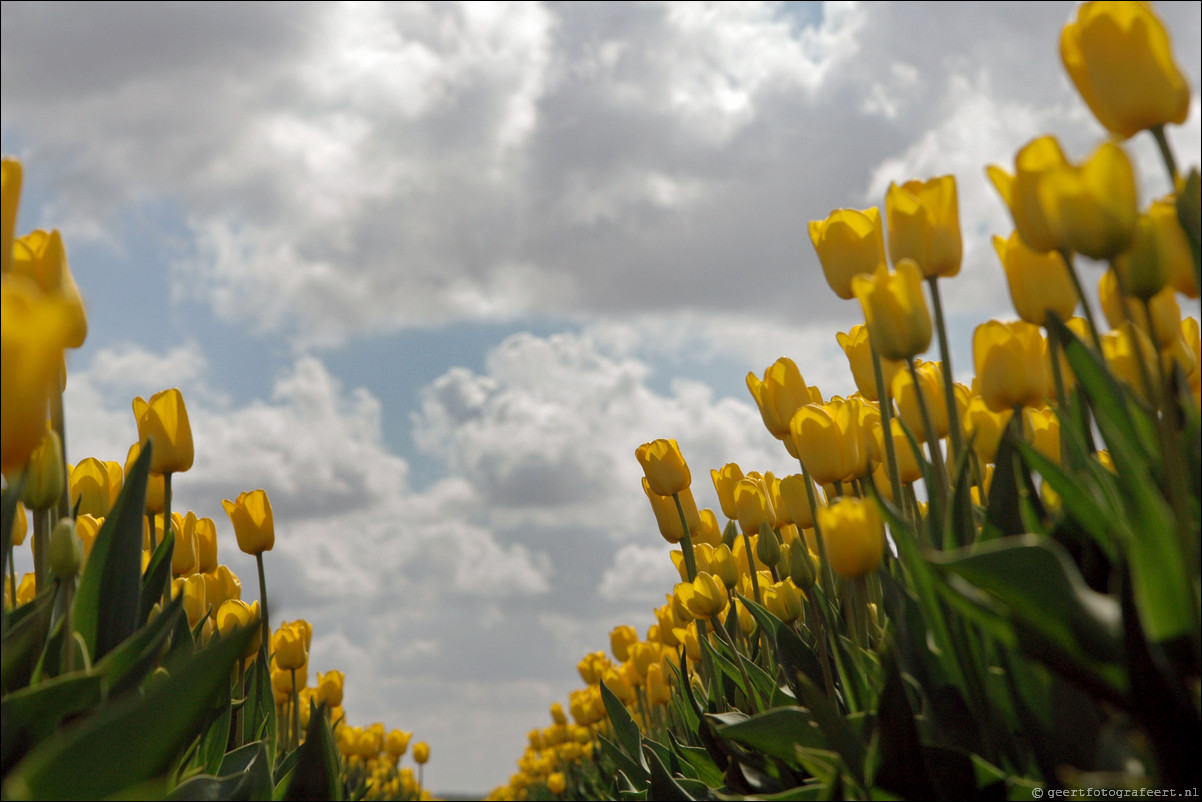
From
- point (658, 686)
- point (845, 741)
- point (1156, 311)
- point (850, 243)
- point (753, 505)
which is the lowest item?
point (845, 741)

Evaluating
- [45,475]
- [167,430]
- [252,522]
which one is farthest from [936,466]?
[252,522]

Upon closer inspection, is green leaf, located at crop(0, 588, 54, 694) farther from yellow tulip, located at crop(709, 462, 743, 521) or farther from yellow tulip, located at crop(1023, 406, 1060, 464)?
yellow tulip, located at crop(709, 462, 743, 521)

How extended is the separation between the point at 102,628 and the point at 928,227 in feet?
8.44

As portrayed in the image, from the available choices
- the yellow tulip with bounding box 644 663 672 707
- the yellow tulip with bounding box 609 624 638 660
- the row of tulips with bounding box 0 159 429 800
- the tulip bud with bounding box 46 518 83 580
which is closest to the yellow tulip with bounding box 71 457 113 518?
the row of tulips with bounding box 0 159 429 800

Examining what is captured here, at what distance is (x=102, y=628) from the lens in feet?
8.61

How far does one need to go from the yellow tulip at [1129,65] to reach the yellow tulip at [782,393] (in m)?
1.84

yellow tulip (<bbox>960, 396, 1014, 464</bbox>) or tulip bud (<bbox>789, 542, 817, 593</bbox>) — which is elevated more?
yellow tulip (<bbox>960, 396, 1014, 464</bbox>)

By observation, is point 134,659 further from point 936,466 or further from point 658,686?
point 658,686

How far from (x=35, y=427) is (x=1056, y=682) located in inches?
81.9

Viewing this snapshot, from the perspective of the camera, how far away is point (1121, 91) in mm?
2262

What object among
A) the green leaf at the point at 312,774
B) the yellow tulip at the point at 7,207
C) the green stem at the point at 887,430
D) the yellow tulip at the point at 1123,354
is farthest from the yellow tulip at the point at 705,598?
the yellow tulip at the point at 7,207

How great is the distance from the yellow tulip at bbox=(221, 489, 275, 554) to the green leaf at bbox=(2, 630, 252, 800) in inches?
108

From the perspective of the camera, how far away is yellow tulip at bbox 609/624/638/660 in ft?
30.9

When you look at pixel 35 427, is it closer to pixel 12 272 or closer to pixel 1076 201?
pixel 12 272
